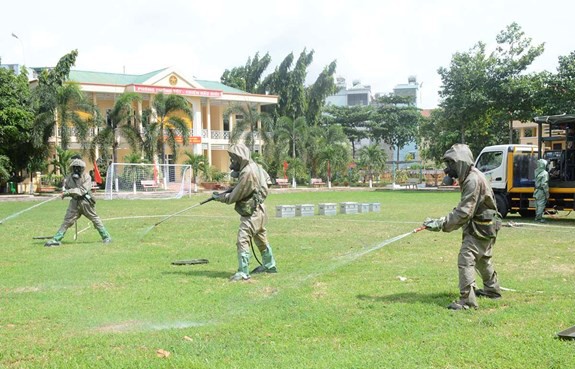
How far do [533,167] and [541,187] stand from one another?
8.45ft

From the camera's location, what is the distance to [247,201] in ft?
30.8

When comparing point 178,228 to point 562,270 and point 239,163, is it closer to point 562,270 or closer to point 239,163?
point 239,163

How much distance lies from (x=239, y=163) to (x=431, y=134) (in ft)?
176

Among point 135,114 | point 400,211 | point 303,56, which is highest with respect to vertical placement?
point 303,56

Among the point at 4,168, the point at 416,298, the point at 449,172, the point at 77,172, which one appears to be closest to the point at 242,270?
the point at 416,298

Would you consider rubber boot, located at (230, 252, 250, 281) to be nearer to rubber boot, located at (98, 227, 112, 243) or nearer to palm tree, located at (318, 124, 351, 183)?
rubber boot, located at (98, 227, 112, 243)

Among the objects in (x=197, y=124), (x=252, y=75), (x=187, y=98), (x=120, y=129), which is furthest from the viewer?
(x=252, y=75)

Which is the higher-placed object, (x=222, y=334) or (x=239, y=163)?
(x=239, y=163)

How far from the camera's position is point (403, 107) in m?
76.4

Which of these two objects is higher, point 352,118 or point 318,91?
point 318,91

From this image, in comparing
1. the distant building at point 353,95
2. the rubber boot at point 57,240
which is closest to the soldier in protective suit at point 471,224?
the rubber boot at point 57,240

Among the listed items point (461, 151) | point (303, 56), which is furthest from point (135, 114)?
point (461, 151)

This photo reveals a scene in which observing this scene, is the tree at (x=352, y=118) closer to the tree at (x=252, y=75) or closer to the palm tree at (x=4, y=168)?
the tree at (x=252, y=75)

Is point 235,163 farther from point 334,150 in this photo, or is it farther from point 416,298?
point 334,150
